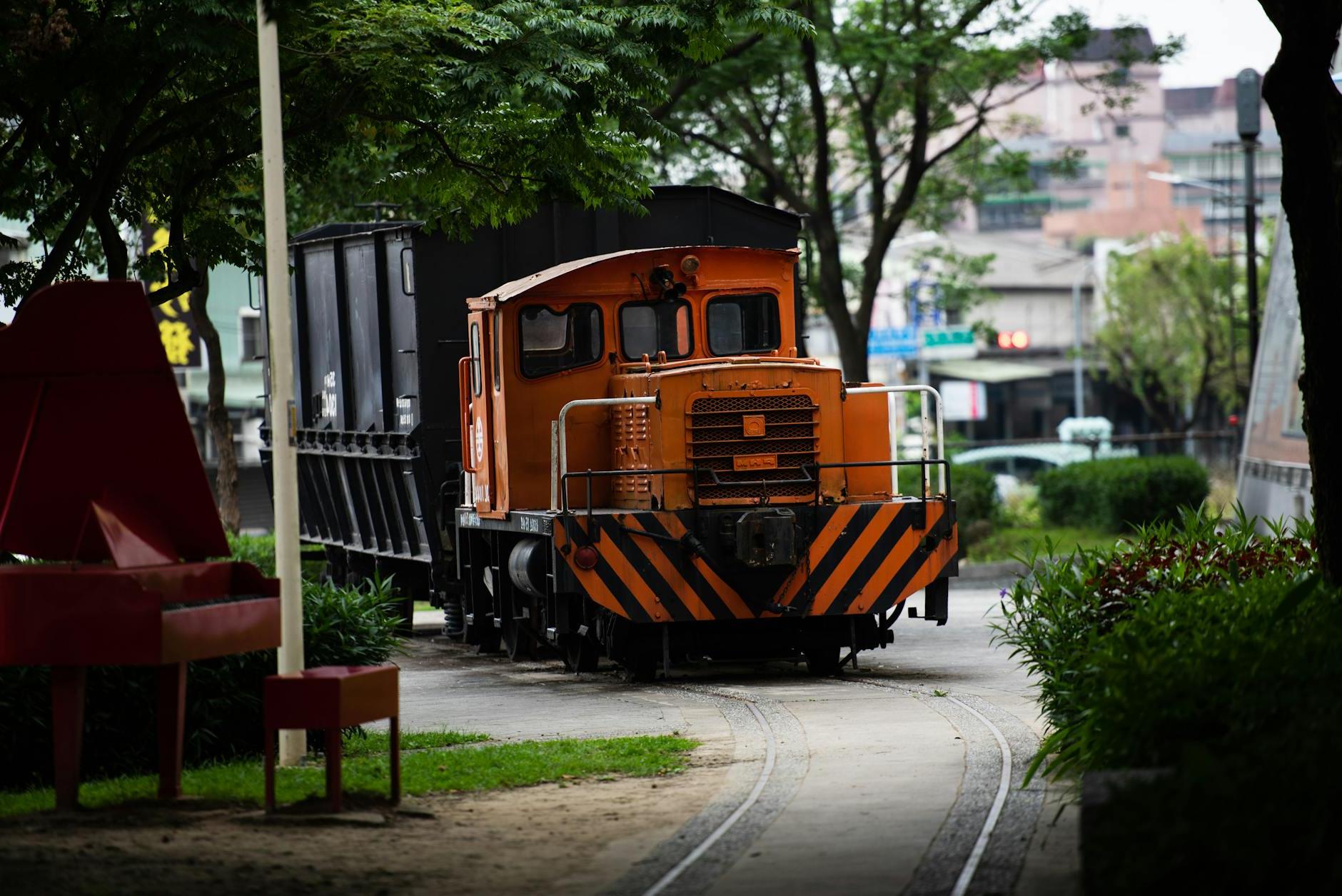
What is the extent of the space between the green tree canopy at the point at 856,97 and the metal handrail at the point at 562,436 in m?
10.9

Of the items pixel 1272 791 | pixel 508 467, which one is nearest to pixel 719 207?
pixel 508 467

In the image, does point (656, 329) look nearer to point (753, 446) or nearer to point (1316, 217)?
point (753, 446)

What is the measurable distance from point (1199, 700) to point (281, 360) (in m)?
5.02

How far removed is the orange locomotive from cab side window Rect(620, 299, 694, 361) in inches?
0.5

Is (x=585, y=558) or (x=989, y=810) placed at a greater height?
(x=585, y=558)

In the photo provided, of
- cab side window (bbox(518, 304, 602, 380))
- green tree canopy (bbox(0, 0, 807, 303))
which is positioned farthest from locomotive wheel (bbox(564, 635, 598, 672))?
green tree canopy (bbox(0, 0, 807, 303))

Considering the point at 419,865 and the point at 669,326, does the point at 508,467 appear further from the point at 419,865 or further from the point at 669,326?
the point at 419,865

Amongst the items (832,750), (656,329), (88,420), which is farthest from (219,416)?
(88,420)

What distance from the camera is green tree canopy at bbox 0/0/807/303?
11383mm

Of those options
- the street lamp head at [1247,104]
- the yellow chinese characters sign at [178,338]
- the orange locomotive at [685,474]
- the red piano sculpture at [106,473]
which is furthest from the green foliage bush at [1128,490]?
the red piano sculpture at [106,473]

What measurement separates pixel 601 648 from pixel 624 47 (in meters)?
5.26

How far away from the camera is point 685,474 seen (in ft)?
46.5

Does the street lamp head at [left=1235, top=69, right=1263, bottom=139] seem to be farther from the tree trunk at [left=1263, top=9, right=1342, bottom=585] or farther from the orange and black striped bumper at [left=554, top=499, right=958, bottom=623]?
the tree trunk at [left=1263, top=9, right=1342, bottom=585]

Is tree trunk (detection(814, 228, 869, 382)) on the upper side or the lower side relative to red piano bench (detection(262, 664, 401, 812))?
upper
